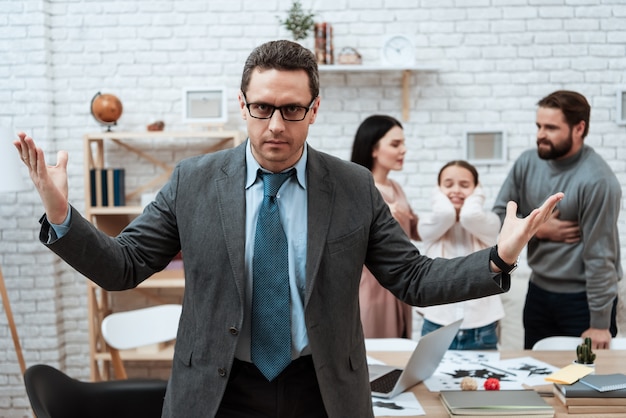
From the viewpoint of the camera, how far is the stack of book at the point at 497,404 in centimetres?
195

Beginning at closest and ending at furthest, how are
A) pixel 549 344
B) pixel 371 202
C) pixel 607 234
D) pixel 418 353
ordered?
pixel 371 202
pixel 418 353
pixel 549 344
pixel 607 234

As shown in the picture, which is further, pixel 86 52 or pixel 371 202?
pixel 86 52

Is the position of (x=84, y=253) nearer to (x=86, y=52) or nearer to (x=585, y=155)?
(x=585, y=155)

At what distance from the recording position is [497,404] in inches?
77.8

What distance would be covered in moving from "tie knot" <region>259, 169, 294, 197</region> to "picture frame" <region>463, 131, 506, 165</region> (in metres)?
2.86

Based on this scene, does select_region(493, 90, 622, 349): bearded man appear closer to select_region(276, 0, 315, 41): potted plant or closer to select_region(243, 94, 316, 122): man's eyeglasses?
select_region(276, 0, 315, 41): potted plant

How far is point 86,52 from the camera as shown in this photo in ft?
14.4

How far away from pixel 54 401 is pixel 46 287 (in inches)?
89.2

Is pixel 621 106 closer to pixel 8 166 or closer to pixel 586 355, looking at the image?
pixel 586 355

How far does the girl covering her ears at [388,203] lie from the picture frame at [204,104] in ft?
3.71

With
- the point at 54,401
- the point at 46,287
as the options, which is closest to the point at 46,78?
the point at 46,287

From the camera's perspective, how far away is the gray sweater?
3.10 m

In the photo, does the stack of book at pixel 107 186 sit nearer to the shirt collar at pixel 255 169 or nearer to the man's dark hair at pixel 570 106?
the man's dark hair at pixel 570 106

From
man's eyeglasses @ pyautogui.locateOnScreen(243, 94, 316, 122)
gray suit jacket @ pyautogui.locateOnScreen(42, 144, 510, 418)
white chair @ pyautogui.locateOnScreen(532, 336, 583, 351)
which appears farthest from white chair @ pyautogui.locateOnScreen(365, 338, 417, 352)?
man's eyeglasses @ pyautogui.locateOnScreen(243, 94, 316, 122)
